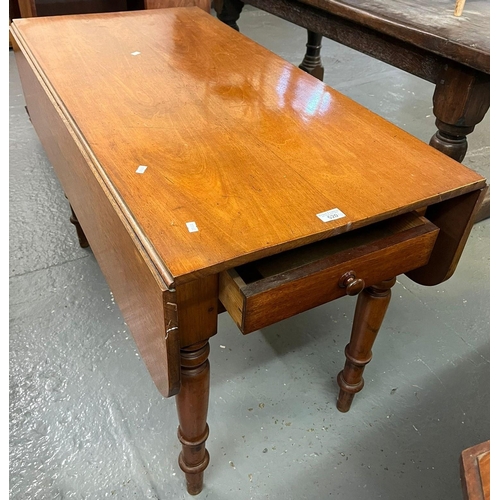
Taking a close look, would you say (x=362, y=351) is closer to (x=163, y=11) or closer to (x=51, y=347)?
(x=51, y=347)

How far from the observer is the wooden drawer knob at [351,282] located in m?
0.81

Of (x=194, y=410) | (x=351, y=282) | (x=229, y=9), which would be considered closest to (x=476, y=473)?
(x=351, y=282)

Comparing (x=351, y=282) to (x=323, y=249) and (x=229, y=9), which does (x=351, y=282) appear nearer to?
(x=323, y=249)

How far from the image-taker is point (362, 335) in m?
1.11

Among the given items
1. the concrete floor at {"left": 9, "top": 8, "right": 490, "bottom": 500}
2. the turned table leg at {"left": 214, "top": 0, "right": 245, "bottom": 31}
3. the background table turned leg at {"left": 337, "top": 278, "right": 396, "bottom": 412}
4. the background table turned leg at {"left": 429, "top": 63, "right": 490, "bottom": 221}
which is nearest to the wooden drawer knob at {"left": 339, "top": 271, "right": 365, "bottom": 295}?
the background table turned leg at {"left": 337, "top": 278, "right": 396, "bottom": 412}

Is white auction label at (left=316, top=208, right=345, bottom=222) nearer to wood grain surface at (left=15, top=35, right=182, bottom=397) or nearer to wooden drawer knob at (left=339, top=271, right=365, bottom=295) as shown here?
wooden drawer knob at (left=339, top=271, right=365, bottom=295)

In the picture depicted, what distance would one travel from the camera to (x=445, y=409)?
4.17 ft

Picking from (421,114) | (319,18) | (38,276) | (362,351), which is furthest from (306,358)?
(421,114)

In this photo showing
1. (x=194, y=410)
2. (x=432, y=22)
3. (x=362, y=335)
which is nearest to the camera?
(x=194, y=410)

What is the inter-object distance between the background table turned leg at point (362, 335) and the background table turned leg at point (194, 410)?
0.38 m

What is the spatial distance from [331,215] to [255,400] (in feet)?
2.19

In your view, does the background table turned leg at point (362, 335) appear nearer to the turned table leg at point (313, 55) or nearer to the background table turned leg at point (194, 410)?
the background table turned leg at point (194, 410)

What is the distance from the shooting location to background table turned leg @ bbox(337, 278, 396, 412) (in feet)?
3.41

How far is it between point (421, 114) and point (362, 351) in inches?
76.0
